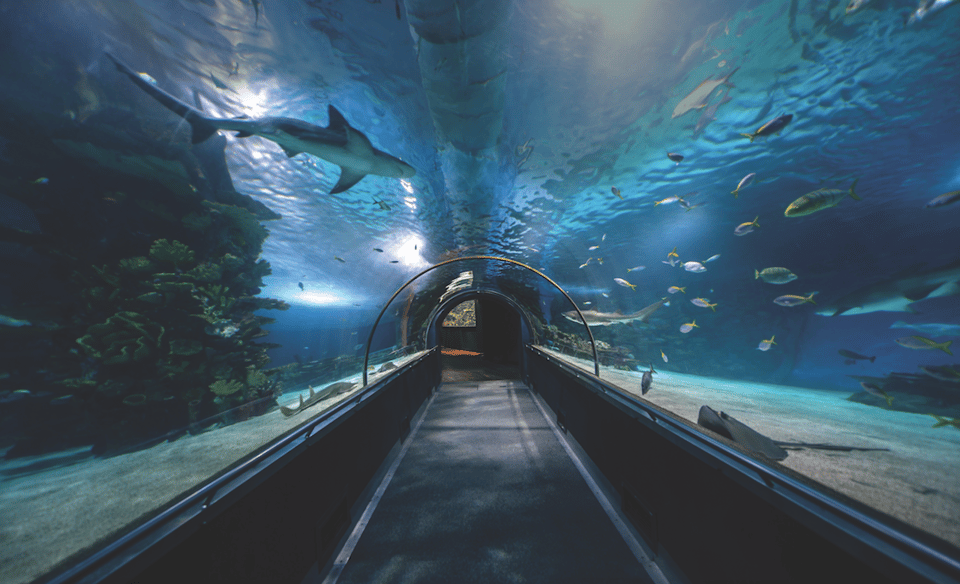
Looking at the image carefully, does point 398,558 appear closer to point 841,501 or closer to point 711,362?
point 841,501

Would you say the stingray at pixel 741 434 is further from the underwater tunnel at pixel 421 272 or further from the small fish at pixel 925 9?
the small fish at pixel 925 9

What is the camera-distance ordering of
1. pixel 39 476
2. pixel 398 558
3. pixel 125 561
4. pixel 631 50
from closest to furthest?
1. pixel 125 561
2. pixel 398 558
3. pixel 631 50
4. pixel 39 476

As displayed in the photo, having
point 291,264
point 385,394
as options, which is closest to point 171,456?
point 385,394

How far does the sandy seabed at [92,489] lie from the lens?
6.82 ft

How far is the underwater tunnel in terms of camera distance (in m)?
2.11

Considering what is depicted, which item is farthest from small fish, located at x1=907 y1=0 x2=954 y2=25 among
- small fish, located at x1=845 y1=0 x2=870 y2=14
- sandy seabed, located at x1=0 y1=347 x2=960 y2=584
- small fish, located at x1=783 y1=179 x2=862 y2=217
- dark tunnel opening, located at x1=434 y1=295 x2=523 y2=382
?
dark tunnel opening, located at x1=434 y1=295 x2=523 y2=382

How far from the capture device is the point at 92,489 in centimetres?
325

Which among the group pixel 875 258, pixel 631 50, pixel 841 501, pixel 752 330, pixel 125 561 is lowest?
pixel 125 561

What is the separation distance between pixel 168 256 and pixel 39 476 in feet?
13.9

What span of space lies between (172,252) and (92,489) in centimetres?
518

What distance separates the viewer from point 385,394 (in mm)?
4695

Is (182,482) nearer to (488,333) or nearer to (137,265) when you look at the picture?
(137,265)

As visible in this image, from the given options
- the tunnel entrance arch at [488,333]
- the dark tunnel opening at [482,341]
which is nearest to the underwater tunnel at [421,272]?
the tunnel entrance arch at [488,333]

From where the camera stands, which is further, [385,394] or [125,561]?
[385,394]
